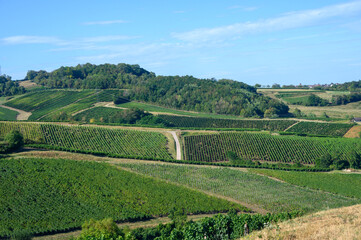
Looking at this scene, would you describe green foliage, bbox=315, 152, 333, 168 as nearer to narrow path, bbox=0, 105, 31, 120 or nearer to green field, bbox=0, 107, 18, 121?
narrow path, bbox=0, 105, 31, 120

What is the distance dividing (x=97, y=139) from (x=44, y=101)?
64.6 m

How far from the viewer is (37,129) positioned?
246 feet

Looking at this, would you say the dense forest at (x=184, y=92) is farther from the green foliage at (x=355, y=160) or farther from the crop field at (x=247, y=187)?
the crop field at (x=247, y=187)

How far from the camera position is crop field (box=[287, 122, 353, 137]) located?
9200 centimetres

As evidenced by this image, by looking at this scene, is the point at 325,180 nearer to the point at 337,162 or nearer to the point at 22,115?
the point at 337,162

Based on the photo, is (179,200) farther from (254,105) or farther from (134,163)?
(254,105)

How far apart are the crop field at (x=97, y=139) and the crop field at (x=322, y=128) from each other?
41.5 m

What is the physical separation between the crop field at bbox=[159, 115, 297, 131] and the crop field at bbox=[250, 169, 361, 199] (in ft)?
131

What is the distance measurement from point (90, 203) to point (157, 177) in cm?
1310

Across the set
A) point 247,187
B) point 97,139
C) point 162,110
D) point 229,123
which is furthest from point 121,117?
point 247,187

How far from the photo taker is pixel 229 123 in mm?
103062

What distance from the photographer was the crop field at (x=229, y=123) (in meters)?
101

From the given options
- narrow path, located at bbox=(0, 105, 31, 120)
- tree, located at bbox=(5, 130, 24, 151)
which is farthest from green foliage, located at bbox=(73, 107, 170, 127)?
tree, located at bbox=(5, 130, 24, 151)

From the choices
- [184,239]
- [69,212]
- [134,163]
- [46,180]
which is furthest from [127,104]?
[184,239]
